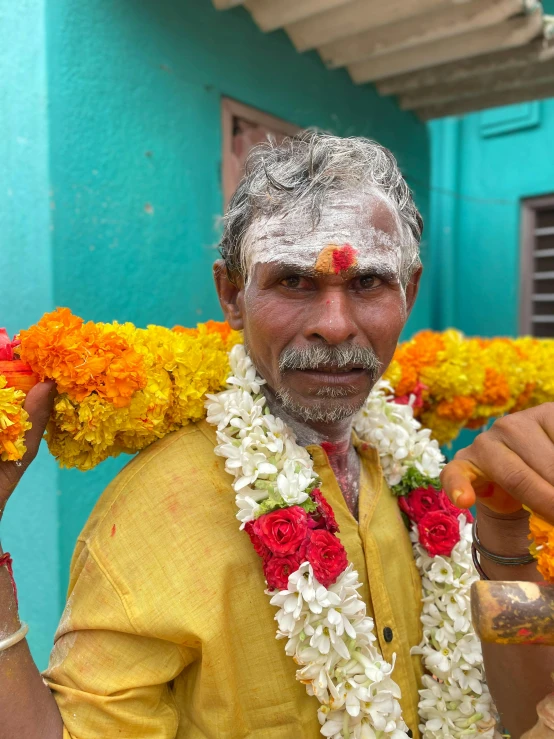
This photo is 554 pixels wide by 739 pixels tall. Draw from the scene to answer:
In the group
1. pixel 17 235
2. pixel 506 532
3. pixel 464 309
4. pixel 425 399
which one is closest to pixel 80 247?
pixel 17 235

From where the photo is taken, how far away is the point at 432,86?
4.45 metres

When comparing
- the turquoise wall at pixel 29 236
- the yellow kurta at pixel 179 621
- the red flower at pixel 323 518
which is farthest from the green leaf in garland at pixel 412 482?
the turquoise wall at pixel 29 236

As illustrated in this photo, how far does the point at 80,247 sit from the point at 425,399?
1.68m

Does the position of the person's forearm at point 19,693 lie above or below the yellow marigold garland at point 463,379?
below

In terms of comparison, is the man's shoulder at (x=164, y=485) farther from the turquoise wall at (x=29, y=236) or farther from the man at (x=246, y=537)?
the turquoise wall at (x=29, y=236)

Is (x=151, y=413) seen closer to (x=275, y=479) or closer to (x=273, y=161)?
(x=275, y=479)

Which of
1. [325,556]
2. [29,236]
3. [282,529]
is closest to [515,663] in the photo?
[325,556]

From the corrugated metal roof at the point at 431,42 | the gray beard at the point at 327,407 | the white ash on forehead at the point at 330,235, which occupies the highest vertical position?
the corrugated metal roof at the point at 431,42

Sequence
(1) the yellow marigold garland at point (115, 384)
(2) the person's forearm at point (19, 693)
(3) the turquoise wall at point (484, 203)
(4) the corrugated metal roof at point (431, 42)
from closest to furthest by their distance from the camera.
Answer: (2) the person's forearm at point (19, 693) < (1) the yellow marigold garland at point (115, 384) < (4) the corrugated metal roof at point (431, 42) < (3) the turquoise wall at point (484, 203)

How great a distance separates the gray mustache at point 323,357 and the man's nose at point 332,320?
0.08ft

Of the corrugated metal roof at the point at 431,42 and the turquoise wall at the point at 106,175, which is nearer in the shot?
the turquoise wall at the point at 106,175

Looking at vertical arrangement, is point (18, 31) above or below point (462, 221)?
above

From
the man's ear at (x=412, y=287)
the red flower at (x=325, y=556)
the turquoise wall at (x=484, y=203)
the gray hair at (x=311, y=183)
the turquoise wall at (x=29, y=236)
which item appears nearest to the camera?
the red flower at (x=325, y=556)

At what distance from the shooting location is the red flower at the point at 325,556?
1.40m
